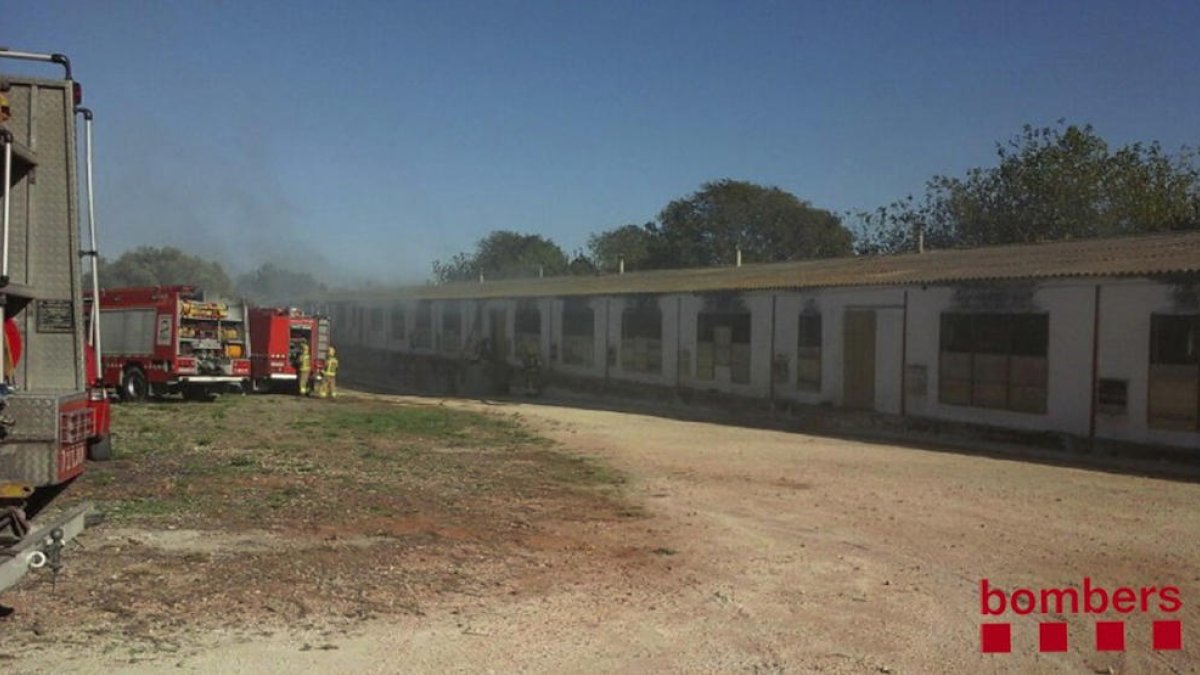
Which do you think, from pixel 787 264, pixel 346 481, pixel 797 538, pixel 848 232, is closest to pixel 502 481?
pixel 346 481

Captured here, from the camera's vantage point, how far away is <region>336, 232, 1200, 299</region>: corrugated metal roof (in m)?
16.6

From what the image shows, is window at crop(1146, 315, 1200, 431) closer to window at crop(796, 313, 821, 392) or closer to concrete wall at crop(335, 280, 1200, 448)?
concrete wall at crop(335, 280, 1200, 448)

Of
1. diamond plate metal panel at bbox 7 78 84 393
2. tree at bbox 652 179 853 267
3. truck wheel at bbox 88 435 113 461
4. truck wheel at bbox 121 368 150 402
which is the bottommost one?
truck wheel at bbox 121 368 150 402

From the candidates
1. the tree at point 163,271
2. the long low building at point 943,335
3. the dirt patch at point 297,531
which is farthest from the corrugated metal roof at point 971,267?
the tree at point 163,271

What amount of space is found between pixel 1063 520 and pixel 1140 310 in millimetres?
7070

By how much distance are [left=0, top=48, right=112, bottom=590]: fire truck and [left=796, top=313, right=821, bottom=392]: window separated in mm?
18120

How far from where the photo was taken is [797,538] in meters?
8.98

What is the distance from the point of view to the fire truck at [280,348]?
27.8 metres

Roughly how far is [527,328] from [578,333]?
393cm

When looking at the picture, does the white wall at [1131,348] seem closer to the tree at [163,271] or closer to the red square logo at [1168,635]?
the red square logo at [1168,635]

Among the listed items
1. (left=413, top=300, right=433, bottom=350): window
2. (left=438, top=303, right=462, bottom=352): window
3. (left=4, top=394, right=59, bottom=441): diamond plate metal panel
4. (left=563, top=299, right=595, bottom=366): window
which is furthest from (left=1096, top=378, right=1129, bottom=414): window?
(left=413, top=300, right=433, bottom=350): window

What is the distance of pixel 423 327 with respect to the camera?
45.1m

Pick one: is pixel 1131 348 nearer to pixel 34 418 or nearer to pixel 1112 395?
pixel 1112 395

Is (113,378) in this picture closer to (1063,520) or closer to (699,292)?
(699,292)
